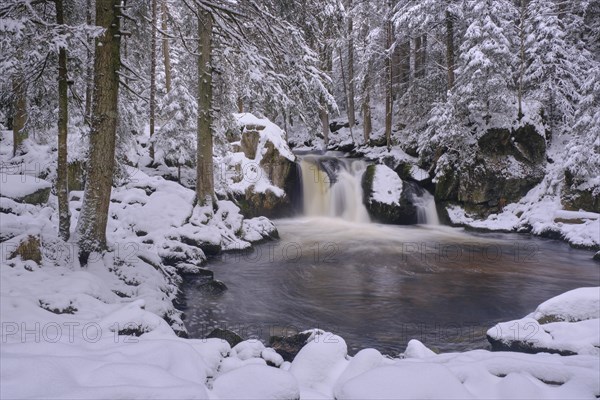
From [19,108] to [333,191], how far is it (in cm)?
1307

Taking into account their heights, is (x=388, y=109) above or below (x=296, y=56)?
above

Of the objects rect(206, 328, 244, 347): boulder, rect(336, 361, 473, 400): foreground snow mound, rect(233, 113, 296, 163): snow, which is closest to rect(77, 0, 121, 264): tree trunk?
rect(206, 328, 244, 347): boulder

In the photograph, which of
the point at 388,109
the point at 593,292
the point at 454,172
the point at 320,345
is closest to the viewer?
the point at 320,345

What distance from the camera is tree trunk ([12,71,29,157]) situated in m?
7.01

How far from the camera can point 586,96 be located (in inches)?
669

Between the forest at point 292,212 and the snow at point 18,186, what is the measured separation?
0.07 m

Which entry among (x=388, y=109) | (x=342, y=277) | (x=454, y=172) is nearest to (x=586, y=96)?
(x=454, y=172)

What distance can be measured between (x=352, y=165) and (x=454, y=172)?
17.2ft

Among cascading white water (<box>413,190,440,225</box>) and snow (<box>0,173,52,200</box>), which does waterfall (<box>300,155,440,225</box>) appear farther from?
snow (<box>0,173,52,200</box>)

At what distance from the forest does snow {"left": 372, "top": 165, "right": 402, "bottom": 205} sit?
81 mm

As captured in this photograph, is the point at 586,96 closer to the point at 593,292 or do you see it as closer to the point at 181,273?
the point at 593,292

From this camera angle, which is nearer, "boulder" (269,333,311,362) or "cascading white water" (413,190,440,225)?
"boulder" (269,333,311,362)

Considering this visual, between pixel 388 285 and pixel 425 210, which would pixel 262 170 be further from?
pixel 388 285

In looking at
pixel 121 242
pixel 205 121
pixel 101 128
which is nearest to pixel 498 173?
pixel 205 121
